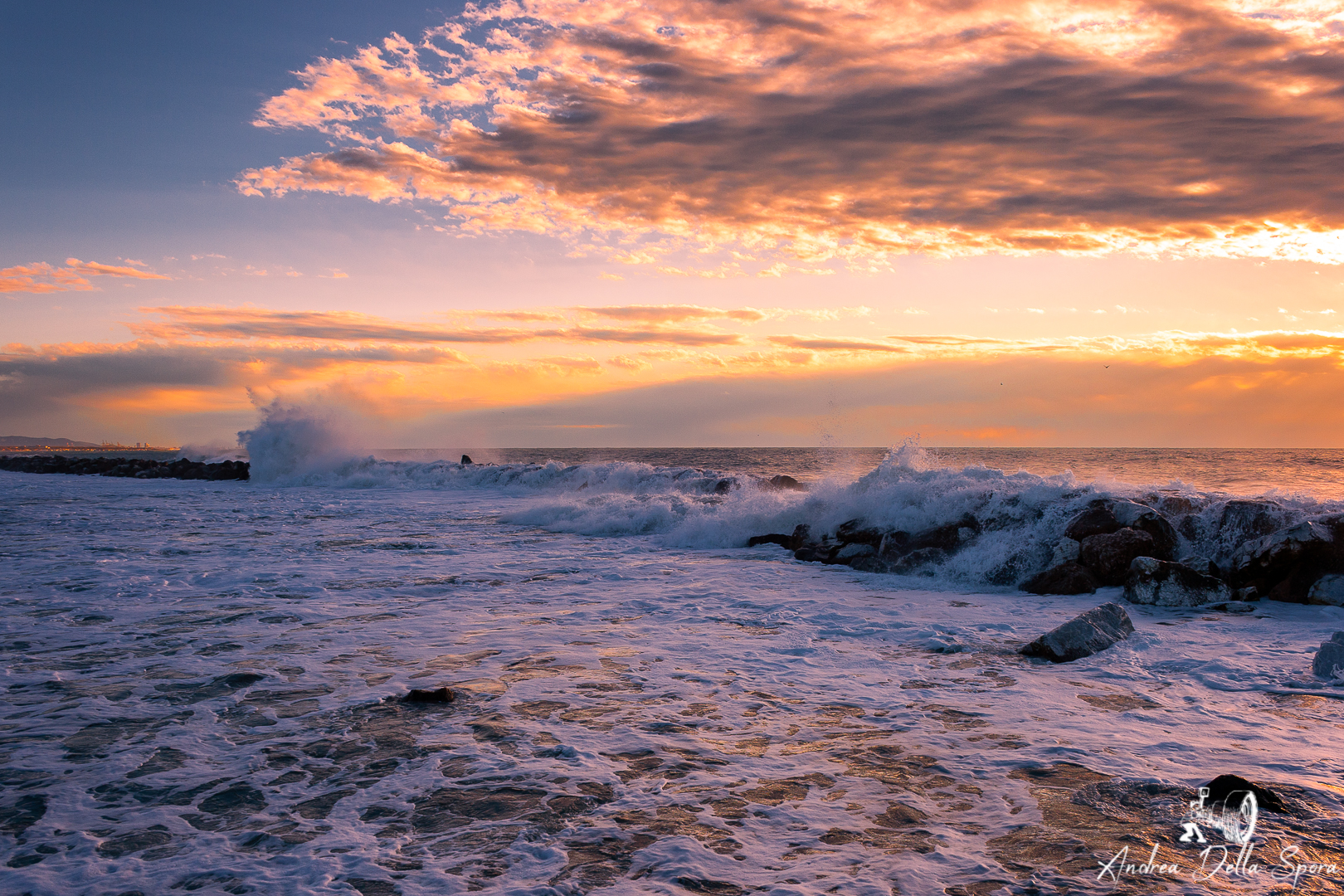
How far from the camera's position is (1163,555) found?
10.3m

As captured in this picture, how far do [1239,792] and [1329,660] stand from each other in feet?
11.2

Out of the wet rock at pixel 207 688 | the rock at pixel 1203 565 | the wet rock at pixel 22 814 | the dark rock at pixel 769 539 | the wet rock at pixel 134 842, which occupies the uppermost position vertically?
the rock at pixel 1203 565

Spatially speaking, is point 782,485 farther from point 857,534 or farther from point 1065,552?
point 1065,552

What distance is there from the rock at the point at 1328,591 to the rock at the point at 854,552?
5.46 meters

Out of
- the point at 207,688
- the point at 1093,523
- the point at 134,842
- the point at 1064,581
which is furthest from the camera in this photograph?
the point at 1093,523

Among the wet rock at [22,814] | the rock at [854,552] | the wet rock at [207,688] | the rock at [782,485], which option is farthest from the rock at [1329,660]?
the rock at [782,485]

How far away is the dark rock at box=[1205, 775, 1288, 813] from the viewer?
3768 mm

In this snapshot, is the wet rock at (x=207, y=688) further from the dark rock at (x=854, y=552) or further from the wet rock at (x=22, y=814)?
the dark rock at (x=854, y=552)

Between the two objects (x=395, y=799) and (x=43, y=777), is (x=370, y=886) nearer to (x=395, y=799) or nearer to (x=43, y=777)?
(x=395, y=799)

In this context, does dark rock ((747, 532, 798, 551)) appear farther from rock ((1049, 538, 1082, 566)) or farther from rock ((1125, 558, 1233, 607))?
rock ((1125, 558, 1233, 607))

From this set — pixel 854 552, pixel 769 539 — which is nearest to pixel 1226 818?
pixel 854 552

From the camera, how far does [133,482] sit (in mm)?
37000

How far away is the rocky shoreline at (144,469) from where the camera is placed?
39469 mm

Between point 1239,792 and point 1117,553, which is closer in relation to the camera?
point 1239,792
